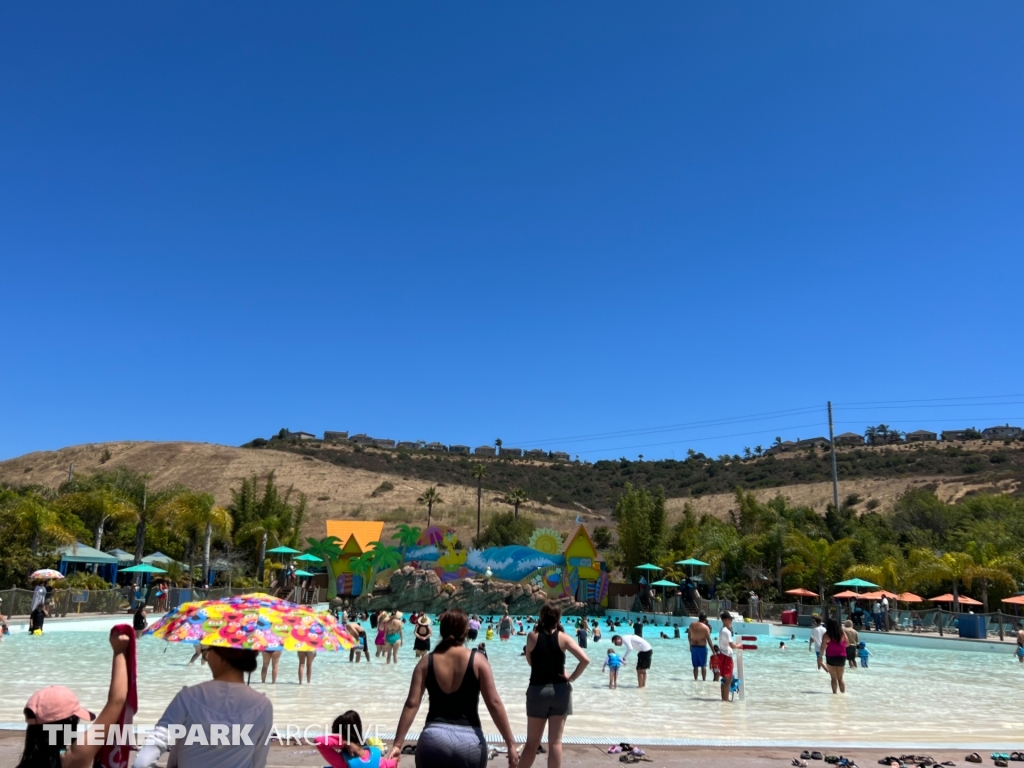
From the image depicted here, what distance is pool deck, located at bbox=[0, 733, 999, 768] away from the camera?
6656 millimetres

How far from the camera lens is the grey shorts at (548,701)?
5.82 m

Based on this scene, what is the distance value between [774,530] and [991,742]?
102ft

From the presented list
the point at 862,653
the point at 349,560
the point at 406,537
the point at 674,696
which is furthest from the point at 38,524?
the point at 862,653

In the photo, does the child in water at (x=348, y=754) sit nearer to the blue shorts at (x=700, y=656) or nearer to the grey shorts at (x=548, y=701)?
the grey shorts at (x=548, y=701)

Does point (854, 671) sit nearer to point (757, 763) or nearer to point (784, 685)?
point (784, 685)

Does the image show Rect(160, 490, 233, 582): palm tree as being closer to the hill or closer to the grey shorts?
the hill

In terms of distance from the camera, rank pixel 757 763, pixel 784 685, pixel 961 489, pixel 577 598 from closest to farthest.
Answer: pixel 757 763 → pixel 784 685 → pixel 577 598 → pixel 961 489

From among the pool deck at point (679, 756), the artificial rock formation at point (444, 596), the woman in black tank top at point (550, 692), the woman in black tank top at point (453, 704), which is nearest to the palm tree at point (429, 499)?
the artificial rock formation at point (444, 596)

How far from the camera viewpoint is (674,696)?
1266cm

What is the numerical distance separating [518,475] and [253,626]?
9559 centimetres

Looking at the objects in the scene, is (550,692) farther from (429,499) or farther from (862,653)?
(429,499)

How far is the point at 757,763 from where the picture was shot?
23.0 ft

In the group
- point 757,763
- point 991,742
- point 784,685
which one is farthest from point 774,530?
point 757,763

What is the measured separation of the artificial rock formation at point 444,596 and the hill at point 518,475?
89.9 feet
